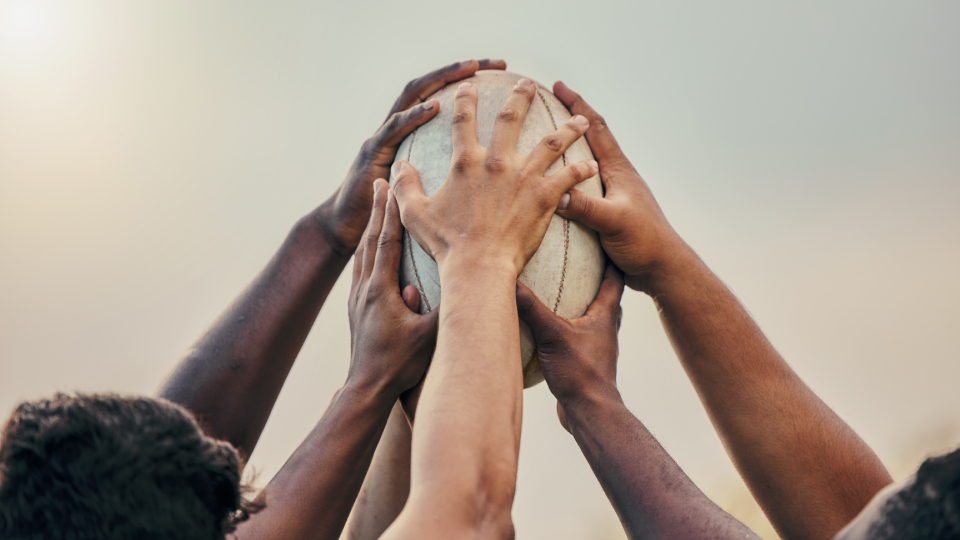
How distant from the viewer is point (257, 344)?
2.24m

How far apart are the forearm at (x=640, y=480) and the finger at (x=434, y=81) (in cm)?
113

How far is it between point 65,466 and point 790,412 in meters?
1.77

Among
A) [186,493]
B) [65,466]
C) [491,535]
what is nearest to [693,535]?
[491,535]

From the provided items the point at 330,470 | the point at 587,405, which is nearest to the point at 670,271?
the point at 587,405

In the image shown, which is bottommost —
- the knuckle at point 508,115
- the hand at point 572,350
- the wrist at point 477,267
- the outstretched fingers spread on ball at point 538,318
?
the hand at point 572,350

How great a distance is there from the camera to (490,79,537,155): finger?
5.25ft

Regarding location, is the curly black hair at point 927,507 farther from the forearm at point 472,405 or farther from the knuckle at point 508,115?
the knuckle at point 508,115

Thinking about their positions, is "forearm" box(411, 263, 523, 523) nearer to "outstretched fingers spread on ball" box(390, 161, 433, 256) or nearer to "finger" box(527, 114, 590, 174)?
"outstretched fingers spread on ball" box(390, 161, 433, 256)

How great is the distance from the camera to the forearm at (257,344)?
212 cm

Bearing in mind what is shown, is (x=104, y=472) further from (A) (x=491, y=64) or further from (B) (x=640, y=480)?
(A) (x=491, y=64)

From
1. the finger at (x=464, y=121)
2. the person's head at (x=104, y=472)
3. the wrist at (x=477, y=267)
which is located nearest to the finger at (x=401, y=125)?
the finger at (x=464, y=121)

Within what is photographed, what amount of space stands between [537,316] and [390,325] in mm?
405

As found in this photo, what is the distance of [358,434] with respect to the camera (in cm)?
173

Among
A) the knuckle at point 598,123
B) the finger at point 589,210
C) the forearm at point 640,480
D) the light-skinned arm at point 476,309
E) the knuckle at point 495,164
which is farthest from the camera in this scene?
the knuckle at point 598,123
